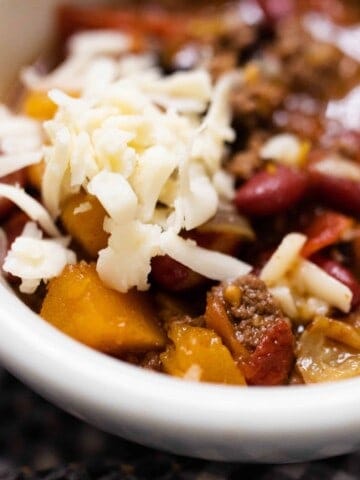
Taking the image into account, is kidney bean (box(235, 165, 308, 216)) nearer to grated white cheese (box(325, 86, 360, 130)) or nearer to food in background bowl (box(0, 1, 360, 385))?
food in background bowl (box(0, 1, 360, 385))

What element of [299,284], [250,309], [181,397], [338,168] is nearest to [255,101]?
[338,168]

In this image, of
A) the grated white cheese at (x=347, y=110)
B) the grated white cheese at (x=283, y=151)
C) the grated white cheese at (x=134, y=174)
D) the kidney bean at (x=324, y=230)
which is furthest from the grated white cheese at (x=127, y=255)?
the grated white cheese at (x=347, y=110)

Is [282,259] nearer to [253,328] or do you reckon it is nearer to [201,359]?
[253,328]

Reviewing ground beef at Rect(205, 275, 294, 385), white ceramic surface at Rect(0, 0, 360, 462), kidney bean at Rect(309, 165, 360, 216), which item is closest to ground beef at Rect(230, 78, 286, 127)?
kidney bean at Rect(309, 165, 360, 216)

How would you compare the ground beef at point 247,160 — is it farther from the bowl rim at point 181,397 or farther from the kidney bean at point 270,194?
the bowl rim at point 181,397

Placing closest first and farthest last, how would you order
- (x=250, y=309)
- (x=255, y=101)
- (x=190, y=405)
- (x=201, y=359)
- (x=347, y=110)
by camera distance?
(x=190, y=405) < (x=201, y=359) < (x=250, y=309) < (x=255, y=101) < (x=347, y=110)
